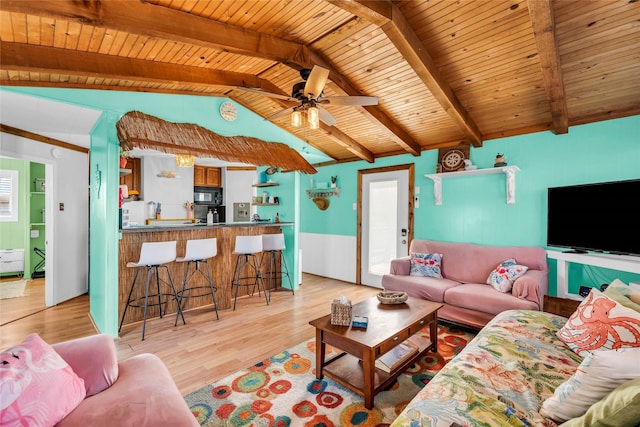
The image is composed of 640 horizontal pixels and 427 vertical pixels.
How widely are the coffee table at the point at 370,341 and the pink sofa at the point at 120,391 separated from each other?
1.07 metres

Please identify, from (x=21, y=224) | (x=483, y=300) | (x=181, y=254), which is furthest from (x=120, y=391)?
(x=21, y=224)

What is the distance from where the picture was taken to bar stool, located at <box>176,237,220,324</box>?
11.3 feet

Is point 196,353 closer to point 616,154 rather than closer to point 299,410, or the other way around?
point 299,410

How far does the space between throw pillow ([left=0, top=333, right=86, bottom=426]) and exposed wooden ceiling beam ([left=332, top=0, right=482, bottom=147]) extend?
7.95 feet

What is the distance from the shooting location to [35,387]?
43.4 inches

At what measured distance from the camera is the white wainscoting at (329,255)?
5.40m

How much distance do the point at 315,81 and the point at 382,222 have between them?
3.22 metres

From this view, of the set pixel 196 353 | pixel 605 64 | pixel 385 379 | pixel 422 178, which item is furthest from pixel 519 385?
pixel 422 178

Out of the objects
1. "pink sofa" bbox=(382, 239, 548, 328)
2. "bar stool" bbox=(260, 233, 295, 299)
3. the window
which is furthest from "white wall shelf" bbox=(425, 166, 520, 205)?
the window

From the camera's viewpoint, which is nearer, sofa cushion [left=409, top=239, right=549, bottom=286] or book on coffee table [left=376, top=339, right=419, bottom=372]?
book on coffee table [left=376, top=339, right=419, bottom=372]

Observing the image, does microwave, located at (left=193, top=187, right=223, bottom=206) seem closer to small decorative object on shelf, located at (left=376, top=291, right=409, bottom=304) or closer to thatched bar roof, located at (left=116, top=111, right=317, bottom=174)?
thatched bar roof, located at (left=116, top=111, right=317, bottom=174)

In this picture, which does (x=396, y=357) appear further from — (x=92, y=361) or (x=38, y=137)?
(x=38, y=137)

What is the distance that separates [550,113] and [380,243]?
2920mm

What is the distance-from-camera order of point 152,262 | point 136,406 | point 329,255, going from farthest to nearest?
point 329,255 < point 152,262 < point 136,406
